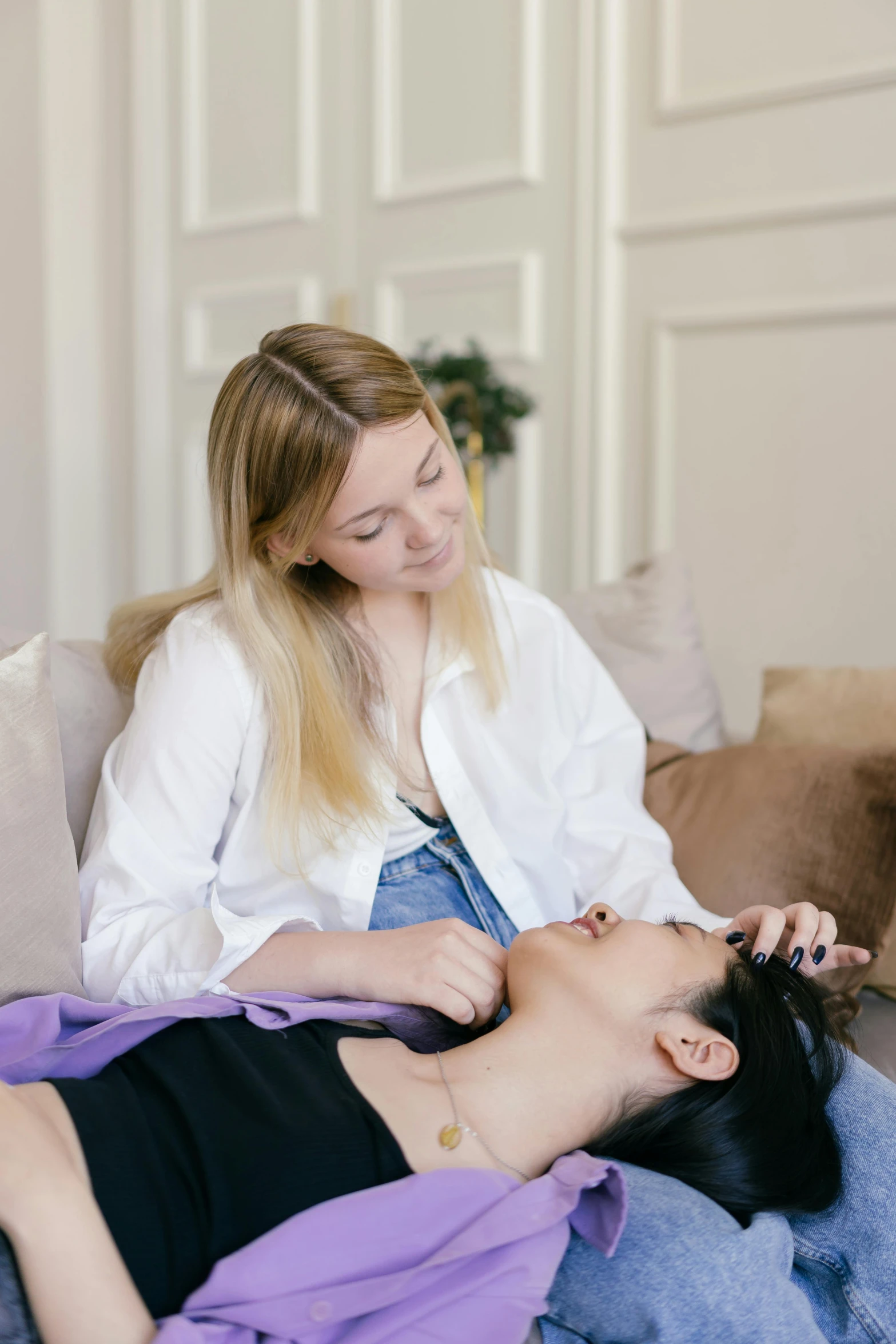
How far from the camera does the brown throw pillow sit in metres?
1.45

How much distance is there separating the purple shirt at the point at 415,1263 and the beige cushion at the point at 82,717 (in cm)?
63

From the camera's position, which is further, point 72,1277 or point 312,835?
point 312,835

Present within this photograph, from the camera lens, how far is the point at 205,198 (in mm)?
3654

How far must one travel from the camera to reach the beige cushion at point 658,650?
188cm

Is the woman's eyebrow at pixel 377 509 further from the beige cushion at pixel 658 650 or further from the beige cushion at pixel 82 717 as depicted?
the beige cushion at pixel 658 650

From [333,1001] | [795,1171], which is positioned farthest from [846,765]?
[333,1001]

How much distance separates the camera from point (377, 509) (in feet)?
4.19

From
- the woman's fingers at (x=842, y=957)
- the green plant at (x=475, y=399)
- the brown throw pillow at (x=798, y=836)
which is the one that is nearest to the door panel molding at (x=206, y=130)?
the green plant at (x=475, y=399)

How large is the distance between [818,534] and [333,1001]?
186cm

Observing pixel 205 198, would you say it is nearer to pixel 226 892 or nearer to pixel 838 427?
pixel 838 427

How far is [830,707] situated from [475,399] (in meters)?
1.34

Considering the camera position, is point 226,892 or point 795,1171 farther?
point 226,892

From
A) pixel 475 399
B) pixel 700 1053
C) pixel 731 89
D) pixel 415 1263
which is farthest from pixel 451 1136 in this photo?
pixel 731 89

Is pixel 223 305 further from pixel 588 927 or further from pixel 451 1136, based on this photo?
pixel 451 1136
